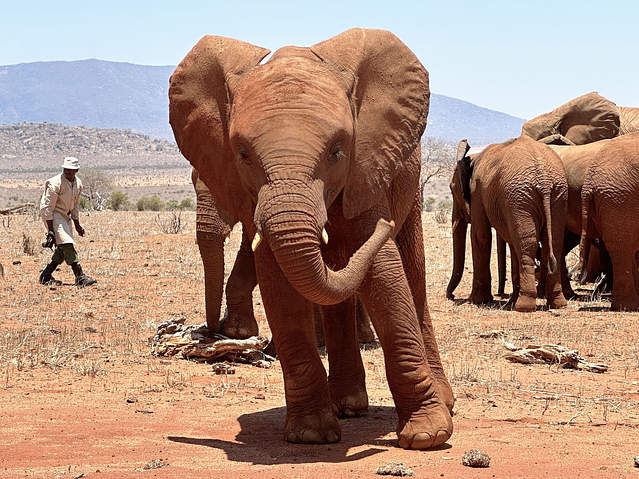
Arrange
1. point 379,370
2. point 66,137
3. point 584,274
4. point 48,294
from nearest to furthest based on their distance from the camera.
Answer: point 379,370 < point 48,294 < point 584,274 < point 66,137

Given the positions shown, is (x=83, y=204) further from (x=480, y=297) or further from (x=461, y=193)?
(x=480, y=297)

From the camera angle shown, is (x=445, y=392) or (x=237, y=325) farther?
(x=237, y=325)

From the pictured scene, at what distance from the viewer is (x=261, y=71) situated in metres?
5.20

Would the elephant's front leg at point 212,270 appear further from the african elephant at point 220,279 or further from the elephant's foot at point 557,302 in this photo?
the elephant's foot at point 557,302

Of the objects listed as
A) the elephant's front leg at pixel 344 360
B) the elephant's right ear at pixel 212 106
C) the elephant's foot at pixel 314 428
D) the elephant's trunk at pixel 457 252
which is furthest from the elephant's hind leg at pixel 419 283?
the elephant's trunk at pixel 457 252

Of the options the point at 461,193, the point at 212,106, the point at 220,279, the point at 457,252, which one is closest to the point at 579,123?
the point at 461,193

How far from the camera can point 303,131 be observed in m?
4.78

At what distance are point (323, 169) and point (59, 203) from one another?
31.4 ft

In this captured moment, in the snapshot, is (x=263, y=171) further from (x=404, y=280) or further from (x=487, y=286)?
(x=487, y=286)

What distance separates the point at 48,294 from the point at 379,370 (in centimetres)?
602

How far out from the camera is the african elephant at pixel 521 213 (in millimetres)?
12867

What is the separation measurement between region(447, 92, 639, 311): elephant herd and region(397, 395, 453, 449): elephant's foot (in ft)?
24.4

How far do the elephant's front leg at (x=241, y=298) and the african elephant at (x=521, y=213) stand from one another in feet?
16.6

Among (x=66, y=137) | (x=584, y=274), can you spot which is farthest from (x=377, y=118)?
(x=66, y=137)
